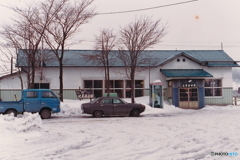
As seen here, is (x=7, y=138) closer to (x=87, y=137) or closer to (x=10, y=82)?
(x=87, y=137)

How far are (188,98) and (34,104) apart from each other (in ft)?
53.8

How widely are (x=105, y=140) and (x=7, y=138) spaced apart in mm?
3302

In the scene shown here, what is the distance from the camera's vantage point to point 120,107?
19.7 meters

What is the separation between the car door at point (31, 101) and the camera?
18.1 m

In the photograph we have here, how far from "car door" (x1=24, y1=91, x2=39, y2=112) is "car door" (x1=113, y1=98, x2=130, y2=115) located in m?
5.14

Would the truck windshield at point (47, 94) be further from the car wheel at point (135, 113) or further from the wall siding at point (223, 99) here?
the wall siding at point (223, 99)

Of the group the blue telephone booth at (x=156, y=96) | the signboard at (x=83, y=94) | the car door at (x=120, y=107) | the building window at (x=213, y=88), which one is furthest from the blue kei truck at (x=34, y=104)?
the building window at (x=213, y=88)

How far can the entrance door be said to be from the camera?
1137 inches

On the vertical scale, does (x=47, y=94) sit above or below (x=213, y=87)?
below

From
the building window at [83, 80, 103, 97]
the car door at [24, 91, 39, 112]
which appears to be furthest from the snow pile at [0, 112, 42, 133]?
the building window at [83, 80, 103, 97]

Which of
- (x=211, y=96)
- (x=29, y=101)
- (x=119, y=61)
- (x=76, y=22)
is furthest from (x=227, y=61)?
(x=29, y=101)

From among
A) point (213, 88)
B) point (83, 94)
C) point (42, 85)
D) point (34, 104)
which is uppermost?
point (42, 85)

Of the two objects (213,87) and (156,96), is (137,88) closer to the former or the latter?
(156,96)

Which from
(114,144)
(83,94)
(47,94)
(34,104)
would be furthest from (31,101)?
(83,94)
